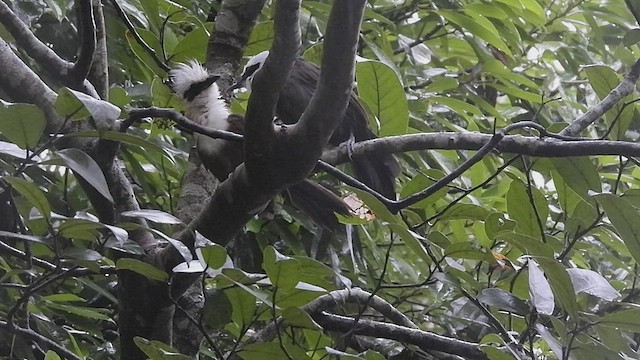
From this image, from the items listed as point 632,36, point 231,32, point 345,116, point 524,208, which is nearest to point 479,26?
point 345,116

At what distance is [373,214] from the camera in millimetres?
1289

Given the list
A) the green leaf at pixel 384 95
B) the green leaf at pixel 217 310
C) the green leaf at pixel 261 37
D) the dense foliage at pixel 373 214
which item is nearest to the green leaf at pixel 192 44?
the dense foliage at pixel 373 214

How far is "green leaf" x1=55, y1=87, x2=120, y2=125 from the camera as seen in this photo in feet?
3.20

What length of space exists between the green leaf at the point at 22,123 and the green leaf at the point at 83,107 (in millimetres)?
29

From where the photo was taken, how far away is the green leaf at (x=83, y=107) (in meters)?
0.97

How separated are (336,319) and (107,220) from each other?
0.43 metres

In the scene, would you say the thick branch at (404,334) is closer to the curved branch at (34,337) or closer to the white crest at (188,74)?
the curved branch at (34,337)

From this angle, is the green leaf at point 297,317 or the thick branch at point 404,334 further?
the thick branch at point 404,334

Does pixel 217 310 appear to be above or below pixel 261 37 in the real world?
below

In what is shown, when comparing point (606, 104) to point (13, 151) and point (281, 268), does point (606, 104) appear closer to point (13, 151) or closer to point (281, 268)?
point (281, 268)

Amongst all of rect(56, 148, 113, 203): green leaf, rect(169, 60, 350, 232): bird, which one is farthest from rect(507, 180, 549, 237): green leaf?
rect(56, 148, 113, 203): green leaf

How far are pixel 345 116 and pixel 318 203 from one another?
1.43 ft

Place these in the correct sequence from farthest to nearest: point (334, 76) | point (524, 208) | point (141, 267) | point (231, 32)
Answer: point (231, 32), point (524, 208), point (141, 267), point (334, 76)

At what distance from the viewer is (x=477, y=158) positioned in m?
1.19
